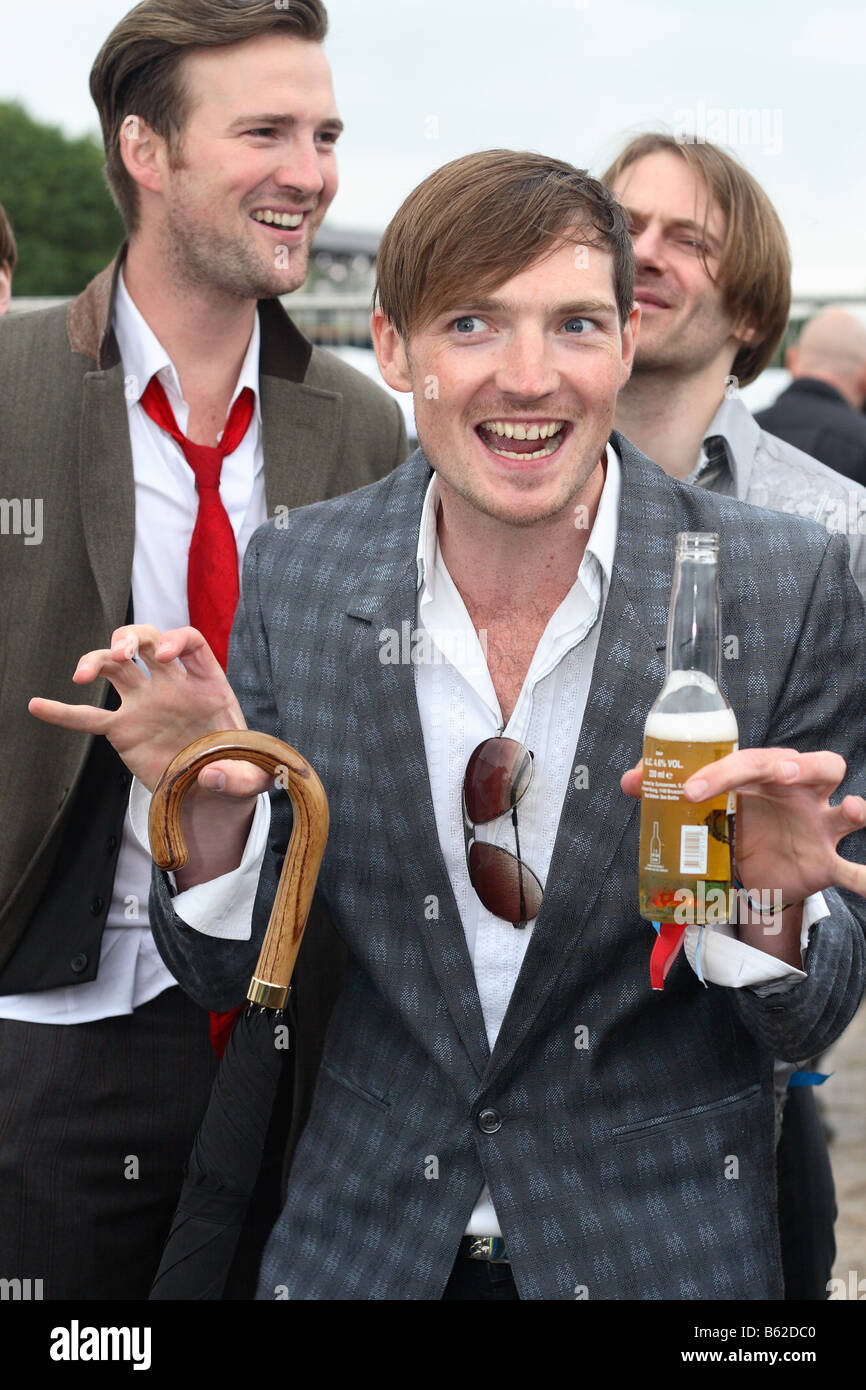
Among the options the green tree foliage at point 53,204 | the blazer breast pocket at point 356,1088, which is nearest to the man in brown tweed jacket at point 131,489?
the blazer breast pocket at point 356,1088

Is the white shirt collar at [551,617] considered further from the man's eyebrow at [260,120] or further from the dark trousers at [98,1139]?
the man's eyebrow at [260,120]

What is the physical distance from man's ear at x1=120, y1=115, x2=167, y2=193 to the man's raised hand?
1.84 m

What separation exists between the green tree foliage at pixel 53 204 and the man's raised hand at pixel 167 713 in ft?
212

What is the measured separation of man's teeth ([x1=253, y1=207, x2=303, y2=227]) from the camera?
3.95m

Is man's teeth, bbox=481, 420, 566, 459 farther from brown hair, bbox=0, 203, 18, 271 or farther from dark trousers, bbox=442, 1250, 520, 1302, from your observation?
brown hair, bbox=0, 203, 18, 271

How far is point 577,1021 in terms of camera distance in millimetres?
2590

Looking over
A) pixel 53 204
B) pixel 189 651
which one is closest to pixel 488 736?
pixel 189 651

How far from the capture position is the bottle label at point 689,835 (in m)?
2.16

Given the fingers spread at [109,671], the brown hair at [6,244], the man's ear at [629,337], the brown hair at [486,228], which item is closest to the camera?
the fingers spread at [109,671]

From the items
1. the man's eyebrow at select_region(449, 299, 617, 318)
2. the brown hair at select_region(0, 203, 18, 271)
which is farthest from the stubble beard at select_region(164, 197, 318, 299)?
the brown hair at select_region(0, 203, 18, 271)

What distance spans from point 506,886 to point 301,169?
2.08 metres

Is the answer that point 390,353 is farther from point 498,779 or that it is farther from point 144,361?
point 144,361

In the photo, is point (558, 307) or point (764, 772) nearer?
point (764, 772)
